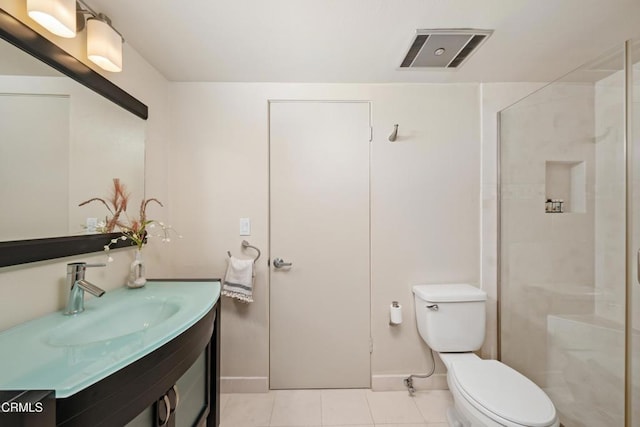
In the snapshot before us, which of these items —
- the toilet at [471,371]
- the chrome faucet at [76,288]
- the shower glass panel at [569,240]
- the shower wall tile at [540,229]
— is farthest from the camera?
the shower wall tile at [540,229]

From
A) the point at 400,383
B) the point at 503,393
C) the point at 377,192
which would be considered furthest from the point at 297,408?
the point at 377,192

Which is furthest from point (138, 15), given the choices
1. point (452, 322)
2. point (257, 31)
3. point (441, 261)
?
point (452, 322)

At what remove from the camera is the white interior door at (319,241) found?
1879mm

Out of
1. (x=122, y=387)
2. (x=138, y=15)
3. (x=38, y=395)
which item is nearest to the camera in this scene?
(x=38, y=395)

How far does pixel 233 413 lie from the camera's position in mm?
1664

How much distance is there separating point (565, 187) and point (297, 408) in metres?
2.17

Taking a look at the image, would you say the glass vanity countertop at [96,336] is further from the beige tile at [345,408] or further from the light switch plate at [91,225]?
the beige tile at [345,408]

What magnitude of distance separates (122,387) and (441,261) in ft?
6.10

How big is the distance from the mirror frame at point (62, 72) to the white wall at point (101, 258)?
5cm

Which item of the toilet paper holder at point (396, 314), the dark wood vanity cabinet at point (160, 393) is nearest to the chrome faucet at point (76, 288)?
the dark wood vanity cabinet at point (160, 393)

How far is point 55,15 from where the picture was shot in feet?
3.05

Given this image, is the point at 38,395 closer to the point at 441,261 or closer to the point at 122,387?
the point at 122,387

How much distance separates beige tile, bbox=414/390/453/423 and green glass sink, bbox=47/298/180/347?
1661 mm

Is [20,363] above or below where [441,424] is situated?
above
